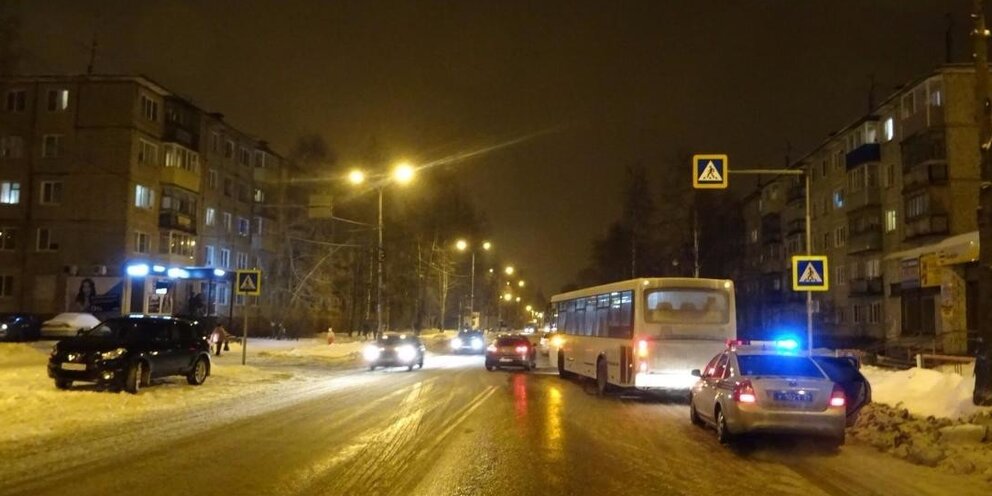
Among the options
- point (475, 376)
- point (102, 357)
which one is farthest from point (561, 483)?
point (475, 376)

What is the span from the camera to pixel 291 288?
60312 mm

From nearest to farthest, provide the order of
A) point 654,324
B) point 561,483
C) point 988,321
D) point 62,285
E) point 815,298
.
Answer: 1. point 561,483
2. point 988,321
3. point 654,324
4. point 62,285
5. point 815,298

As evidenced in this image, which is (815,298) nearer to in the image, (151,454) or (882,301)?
(882,301)

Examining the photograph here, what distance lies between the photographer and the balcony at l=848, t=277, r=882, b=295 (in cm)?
5453

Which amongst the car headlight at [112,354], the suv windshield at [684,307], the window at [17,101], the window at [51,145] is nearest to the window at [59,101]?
the window at [51,145]

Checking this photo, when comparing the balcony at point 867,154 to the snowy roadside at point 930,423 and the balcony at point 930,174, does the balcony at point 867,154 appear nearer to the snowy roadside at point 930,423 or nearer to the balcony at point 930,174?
the balcony at point 930,174

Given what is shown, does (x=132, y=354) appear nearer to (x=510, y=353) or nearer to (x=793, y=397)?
(x=793, y=397)

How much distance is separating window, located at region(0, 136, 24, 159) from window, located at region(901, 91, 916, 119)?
51118 mm

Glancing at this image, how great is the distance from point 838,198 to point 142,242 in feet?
152

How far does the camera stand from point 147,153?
5378cm

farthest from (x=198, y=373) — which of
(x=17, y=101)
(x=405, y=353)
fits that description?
(x=17, y=101)

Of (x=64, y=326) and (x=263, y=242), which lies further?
(x=263, y=242)

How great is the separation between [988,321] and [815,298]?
168ft

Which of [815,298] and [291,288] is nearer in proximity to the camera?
[291,288]
